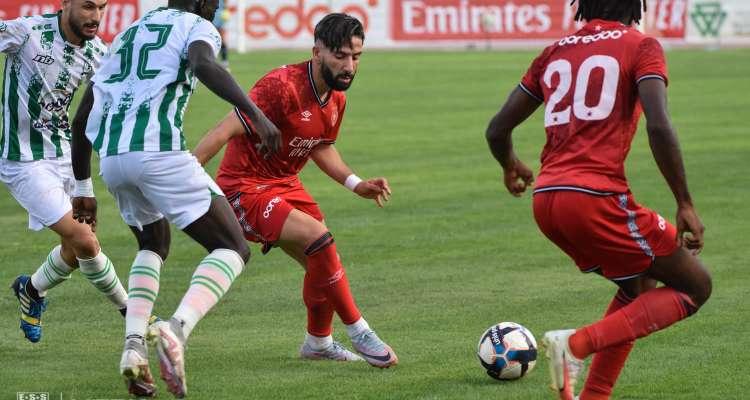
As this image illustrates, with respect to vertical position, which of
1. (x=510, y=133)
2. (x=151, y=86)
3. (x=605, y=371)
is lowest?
(x=605, y=371)

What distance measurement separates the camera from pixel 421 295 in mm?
9703

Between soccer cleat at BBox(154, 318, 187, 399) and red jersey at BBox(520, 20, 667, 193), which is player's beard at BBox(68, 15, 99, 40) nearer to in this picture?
soccer cleat at BBox(154, 318, 187, 399)

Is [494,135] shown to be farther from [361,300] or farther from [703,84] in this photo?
[703,84]

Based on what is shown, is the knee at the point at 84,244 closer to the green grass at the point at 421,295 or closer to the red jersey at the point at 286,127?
the green grass at the point at 421,295

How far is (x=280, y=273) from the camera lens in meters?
10.7

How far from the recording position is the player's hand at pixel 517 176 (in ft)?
21.0

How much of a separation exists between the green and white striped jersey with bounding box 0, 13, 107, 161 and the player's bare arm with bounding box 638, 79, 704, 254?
3812mm

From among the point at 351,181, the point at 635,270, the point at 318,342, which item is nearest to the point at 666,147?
the point at 635,270

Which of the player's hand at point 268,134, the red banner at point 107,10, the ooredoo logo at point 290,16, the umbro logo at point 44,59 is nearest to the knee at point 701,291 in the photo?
the player's hand at point 268,134

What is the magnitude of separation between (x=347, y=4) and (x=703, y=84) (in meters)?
21.4

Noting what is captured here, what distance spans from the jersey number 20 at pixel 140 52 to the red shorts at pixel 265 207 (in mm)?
1343

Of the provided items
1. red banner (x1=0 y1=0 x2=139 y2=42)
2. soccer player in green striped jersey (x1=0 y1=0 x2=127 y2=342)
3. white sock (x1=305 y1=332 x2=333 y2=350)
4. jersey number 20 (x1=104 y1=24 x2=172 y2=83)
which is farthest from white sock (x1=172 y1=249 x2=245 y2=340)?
red banner (x1=0 y1=0 x2=139 y2=42)

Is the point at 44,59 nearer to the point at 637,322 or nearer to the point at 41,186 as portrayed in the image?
the point at 41,186

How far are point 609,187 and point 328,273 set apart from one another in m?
2.18
